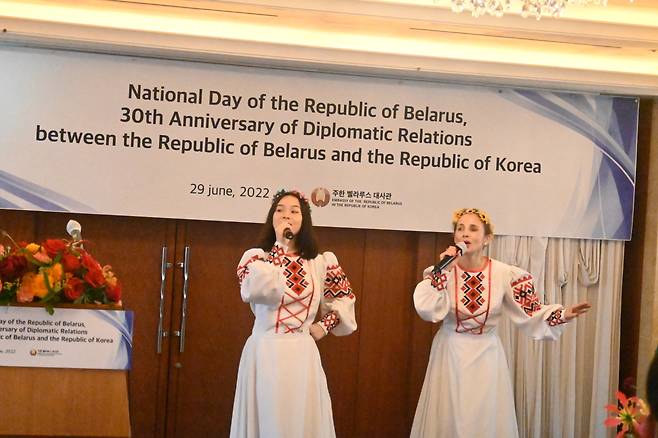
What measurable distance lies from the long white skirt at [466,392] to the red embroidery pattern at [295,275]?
2.96 feet

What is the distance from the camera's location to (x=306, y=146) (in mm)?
6219

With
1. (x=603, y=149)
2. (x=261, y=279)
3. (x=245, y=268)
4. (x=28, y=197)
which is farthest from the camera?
(x=603, y=149)

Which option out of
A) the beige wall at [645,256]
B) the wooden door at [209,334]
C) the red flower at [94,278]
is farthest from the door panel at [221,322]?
the red flower at [94,278]

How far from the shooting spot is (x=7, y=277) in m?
3.72

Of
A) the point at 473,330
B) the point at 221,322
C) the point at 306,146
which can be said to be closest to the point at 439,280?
the point at 473,330

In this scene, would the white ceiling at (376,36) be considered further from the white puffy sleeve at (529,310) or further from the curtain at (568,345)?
the white puffy sleeve at (529,310)

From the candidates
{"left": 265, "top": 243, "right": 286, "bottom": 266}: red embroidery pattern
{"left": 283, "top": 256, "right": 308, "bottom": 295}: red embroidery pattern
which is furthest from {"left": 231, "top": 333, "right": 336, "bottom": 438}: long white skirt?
{"left": 265, "top": 243, "right": 286, "bottom": 266}: red embroidery pattern

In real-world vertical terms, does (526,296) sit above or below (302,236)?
below

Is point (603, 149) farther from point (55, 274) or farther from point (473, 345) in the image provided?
point (55, 274)

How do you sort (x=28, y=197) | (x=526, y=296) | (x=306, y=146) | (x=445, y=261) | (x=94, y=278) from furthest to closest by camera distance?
(x=306, y=146) → (x=28, y=197) → (x=526, y=296) → (x=445, y=261) → (x=94, y=278)

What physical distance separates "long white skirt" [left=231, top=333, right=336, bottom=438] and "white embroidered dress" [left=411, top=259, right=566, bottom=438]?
2.14ft

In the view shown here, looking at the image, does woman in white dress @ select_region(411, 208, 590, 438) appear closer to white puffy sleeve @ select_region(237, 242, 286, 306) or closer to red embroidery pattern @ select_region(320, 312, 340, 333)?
red embroidery pattern @ select_region(320, 312, 340, 333)

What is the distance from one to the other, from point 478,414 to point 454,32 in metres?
2.26

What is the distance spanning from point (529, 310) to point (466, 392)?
56 cm
